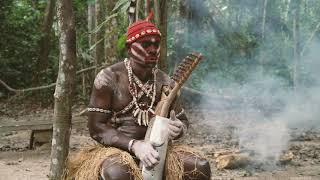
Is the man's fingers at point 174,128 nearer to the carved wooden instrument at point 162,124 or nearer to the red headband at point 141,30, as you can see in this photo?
the carved wooden instrument at point 162,124

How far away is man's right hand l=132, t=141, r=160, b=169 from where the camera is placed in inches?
130

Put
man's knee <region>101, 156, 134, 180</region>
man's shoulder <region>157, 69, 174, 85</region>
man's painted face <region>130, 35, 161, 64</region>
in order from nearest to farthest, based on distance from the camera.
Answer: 1. man's knee <region>101, 156, 134, 180</region>
2. man's painted face <region>130, 35, 161, 64</region>
3. man's shoulder <region>157, 69, 174, 85</region>

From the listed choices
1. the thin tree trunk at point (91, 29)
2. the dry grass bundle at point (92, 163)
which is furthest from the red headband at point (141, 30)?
the thin tree trunk at point (91, 29)

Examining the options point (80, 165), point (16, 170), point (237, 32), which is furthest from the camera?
point (237, 32)

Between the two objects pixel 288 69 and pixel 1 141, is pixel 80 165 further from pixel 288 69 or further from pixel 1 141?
pixel 288 69

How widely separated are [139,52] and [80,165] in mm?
944

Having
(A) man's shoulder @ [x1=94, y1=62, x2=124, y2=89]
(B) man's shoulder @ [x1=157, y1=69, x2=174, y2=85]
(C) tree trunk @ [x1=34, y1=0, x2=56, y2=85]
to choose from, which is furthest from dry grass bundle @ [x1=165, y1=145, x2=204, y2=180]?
(C) tree trunk @ [x1=34, y1=0, x2=56, y2=85]

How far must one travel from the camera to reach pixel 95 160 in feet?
11.7

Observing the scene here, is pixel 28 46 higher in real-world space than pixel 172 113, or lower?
higher

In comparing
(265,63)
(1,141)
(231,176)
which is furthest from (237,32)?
(231,176)

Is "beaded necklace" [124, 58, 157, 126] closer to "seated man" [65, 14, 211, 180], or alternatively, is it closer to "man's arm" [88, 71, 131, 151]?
"seated man" [65, 14, 211, 180]

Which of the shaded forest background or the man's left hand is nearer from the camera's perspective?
the man's left hand

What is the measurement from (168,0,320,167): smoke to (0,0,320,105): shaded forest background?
0.03 meters

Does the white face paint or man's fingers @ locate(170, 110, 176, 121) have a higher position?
the white face paint
